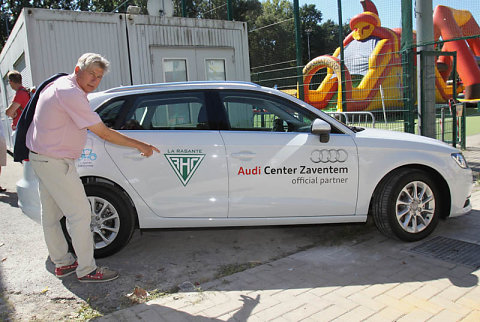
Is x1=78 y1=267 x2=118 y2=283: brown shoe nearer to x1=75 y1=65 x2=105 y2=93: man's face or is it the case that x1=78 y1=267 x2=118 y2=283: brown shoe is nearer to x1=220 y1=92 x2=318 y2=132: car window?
x1=75 y1=65 x2=105 y2=93: man's face

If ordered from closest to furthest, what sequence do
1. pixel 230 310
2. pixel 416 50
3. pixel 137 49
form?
pixel 230 310
pixel 416 50
pixel 137 49

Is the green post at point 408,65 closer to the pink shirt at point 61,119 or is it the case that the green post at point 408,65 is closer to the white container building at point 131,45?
the white container building at point 131,45

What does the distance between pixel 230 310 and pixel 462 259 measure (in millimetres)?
2325

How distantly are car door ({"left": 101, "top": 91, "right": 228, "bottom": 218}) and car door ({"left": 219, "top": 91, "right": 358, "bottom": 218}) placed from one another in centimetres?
14

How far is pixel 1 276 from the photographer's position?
12.7ft

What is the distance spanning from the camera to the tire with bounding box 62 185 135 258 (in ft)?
13.1

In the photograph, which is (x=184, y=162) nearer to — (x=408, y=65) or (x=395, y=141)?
(x=395, y=141)

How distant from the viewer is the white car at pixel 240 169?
400 cm

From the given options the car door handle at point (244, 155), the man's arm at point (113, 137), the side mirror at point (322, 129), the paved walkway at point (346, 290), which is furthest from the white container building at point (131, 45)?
the paved walkway at point (346, 290)

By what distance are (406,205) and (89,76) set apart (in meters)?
3.26

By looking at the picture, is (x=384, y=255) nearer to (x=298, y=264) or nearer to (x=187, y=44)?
(x=298, y=264)

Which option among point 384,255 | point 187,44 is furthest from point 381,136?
point 187,44

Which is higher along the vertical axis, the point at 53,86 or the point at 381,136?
Answer: the point at 53,86

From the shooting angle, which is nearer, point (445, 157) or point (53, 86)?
point (53, 86)
